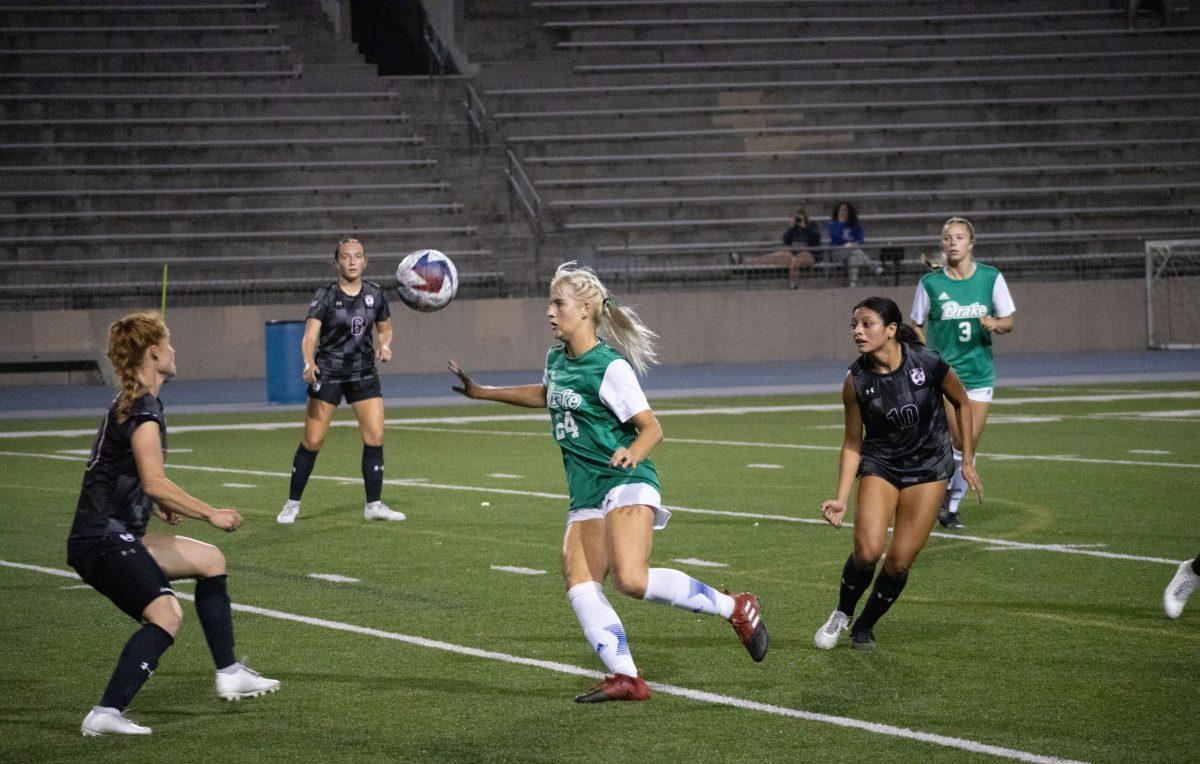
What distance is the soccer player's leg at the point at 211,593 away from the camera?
256 inches

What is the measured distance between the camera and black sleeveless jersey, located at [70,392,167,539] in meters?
6.29

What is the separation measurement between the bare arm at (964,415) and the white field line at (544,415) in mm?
13289

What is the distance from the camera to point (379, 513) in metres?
12.4

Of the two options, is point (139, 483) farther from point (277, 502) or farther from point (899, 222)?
point (899, 222)

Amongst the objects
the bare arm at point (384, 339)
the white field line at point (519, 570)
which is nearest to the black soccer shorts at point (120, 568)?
the white field line at point (519, 570)

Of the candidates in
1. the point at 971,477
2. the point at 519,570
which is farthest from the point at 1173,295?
the point at 971,477

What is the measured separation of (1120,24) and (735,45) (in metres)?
8.90

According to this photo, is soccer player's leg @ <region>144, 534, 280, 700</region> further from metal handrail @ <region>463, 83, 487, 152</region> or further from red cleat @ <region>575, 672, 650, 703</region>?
metal handrail @ <region>463, 83, 487, 152</region>

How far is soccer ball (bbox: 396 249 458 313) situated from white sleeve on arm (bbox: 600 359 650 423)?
19.2ft

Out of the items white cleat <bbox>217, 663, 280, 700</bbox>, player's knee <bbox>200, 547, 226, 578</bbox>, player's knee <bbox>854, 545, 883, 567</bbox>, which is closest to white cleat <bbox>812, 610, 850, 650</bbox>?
player's knee <bbox>854, 545, 883, 567</bbox>

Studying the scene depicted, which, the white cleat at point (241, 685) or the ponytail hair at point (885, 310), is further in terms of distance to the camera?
the ponytail hair at point (885, 310)

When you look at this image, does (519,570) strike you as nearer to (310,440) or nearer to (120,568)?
(310,440)

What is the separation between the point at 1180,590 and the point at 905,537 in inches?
60.6

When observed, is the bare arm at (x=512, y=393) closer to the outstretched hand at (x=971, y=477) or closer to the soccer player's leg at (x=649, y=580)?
the soccer player's leg at (x=649, y=580)
